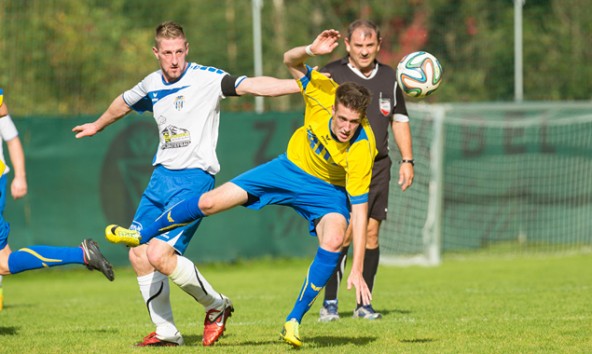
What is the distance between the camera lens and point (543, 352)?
6211 millimetres

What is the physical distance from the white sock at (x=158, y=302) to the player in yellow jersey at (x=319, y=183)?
447 millimetres

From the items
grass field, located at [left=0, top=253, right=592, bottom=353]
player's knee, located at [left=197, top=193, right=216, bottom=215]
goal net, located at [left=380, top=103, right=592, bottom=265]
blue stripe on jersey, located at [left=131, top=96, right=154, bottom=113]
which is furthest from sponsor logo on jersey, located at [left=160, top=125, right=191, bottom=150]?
goal net, located at [left=380, top=103, right=592, bottom=265]

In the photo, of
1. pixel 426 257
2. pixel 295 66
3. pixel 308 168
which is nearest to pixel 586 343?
pixel 308 168

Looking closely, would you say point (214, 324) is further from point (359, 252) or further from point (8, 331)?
point (8, 331)

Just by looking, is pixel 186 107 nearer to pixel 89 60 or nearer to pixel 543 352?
pixel 543 352

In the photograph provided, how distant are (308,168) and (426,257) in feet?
28.4

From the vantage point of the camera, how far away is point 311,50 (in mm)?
6707

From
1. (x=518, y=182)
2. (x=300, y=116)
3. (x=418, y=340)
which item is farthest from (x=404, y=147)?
(x=518, y=182)

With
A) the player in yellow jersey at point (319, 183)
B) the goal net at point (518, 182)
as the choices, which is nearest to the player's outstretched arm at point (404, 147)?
the player in yellow jersey at point (319, 183)

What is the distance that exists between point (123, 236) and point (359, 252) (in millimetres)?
1640

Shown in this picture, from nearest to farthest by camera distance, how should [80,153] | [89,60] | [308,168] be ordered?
1. [308,168]
2. [80,153]
3. [89,60]

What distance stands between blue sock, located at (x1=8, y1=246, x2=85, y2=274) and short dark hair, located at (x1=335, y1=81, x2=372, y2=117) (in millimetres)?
2138

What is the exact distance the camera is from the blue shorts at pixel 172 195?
22.5 ft

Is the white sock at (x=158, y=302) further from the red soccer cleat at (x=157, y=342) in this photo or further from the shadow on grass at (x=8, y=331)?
the shadow on grass at (x=8, y=331)
